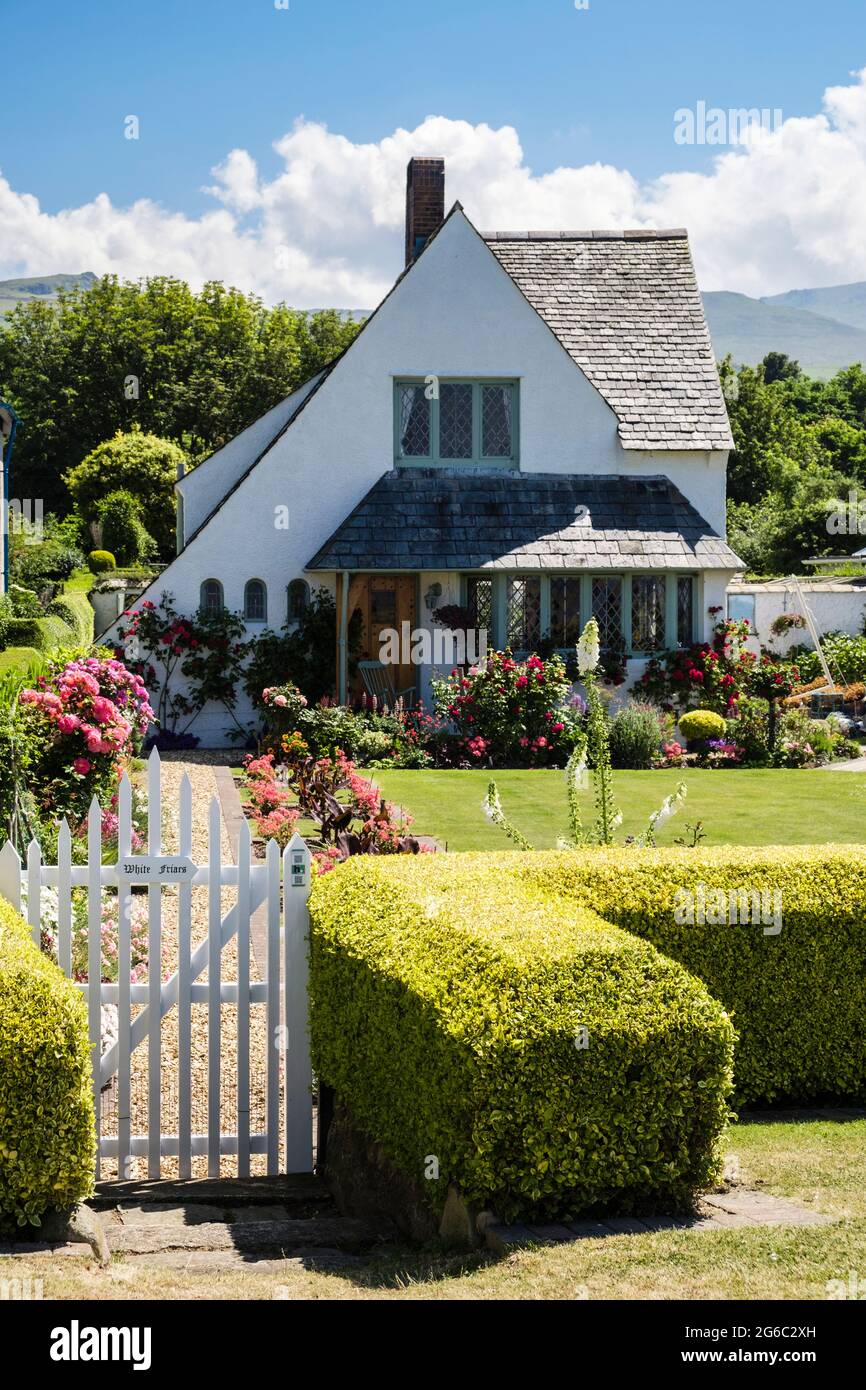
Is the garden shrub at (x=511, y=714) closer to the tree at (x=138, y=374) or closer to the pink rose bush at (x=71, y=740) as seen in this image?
the pink rose bush at (x=71, y=740)

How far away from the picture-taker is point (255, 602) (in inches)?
891

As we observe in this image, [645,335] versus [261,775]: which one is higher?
[645,335]

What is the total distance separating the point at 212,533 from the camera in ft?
73.4

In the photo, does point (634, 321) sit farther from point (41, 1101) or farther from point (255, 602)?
point (41, 1101)

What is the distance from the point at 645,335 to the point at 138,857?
2037 centimetres

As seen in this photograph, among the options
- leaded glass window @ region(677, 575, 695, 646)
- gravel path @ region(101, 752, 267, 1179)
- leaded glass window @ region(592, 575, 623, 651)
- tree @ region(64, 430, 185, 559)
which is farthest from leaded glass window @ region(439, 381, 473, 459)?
tree @ region(64, 430, 185, 559)

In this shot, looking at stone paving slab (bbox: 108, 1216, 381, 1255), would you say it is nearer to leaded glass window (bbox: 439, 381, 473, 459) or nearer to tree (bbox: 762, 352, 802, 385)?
leaded glass window (bbox: 439, 381, 473, 459)

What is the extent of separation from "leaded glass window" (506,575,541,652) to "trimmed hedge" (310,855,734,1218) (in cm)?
1669

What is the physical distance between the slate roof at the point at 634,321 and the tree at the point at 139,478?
890 inches

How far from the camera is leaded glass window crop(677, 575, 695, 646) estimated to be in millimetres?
22734

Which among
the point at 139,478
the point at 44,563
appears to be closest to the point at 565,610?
the point at 44,563

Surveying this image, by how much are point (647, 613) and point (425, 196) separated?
925 cm

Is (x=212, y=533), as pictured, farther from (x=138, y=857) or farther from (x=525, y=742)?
(x=138, y=857)
